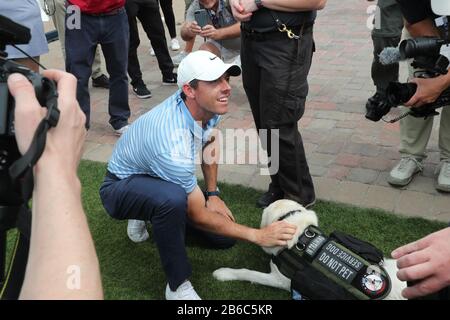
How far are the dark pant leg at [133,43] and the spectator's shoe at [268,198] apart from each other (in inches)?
106

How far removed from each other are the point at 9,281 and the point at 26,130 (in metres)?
0.55

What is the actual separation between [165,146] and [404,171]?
191 centimetres

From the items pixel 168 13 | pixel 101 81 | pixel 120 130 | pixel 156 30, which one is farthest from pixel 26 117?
pixel 168 13

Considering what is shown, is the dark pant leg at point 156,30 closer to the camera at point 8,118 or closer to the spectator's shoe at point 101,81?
the spectator's shoe at point 101,81

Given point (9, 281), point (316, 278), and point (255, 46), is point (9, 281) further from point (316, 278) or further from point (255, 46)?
point (255, 46)

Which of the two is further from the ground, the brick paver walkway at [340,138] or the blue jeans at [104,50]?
the blue jeans at [104,50]

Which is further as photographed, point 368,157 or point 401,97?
point 368,157

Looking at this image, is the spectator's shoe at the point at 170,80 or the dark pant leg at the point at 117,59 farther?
the spectator's shoe at the point at 170,80

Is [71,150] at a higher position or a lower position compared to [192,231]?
higher

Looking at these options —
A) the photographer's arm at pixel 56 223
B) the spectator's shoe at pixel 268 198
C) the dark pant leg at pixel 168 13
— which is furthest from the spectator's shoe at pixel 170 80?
the photographer's arm at pixel 56 223

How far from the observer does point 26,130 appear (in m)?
0.93

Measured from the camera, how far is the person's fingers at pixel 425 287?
1.25 metres

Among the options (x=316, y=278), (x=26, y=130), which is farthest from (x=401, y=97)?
(x=26, y=130)

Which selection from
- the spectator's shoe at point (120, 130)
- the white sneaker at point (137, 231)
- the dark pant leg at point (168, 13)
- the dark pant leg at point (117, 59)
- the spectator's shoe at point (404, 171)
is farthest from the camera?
the dark pant leg at point (168, 13)
